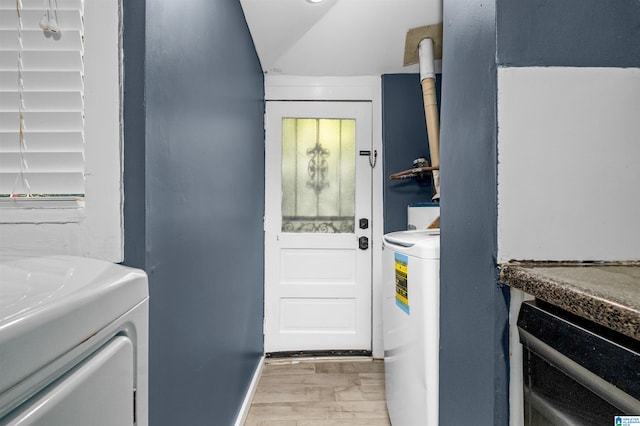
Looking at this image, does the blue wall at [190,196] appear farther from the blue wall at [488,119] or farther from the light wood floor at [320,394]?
the blue wall at [488,119]

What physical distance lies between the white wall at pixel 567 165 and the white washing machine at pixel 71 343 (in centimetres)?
80

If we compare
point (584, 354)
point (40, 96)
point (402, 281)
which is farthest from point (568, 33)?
point (40, 96)

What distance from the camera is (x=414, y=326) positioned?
4.49 feet

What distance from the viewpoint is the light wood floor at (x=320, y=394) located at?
202 cm

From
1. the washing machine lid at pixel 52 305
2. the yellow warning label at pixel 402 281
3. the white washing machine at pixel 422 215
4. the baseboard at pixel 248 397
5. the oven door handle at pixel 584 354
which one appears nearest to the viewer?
the washing machine lid at pixel 52 305

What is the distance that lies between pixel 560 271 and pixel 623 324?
0.93ft

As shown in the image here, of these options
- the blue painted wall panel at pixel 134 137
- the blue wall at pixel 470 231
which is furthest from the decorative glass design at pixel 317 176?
the blue painted wall panel at pixel 134 137

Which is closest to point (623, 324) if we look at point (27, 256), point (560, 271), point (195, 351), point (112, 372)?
point (560, 271)

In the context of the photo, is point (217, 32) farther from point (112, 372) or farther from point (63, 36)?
point (112, 372)

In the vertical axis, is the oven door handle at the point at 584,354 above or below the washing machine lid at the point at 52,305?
below

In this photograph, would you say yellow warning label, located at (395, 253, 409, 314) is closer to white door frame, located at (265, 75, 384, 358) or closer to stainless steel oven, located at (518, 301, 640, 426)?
stainless steel oven, located at (518, 301, 640, 426)

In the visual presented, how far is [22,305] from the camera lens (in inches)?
14.2

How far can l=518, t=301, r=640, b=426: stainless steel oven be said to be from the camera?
50 centimetres

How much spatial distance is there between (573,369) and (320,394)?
198 cm
